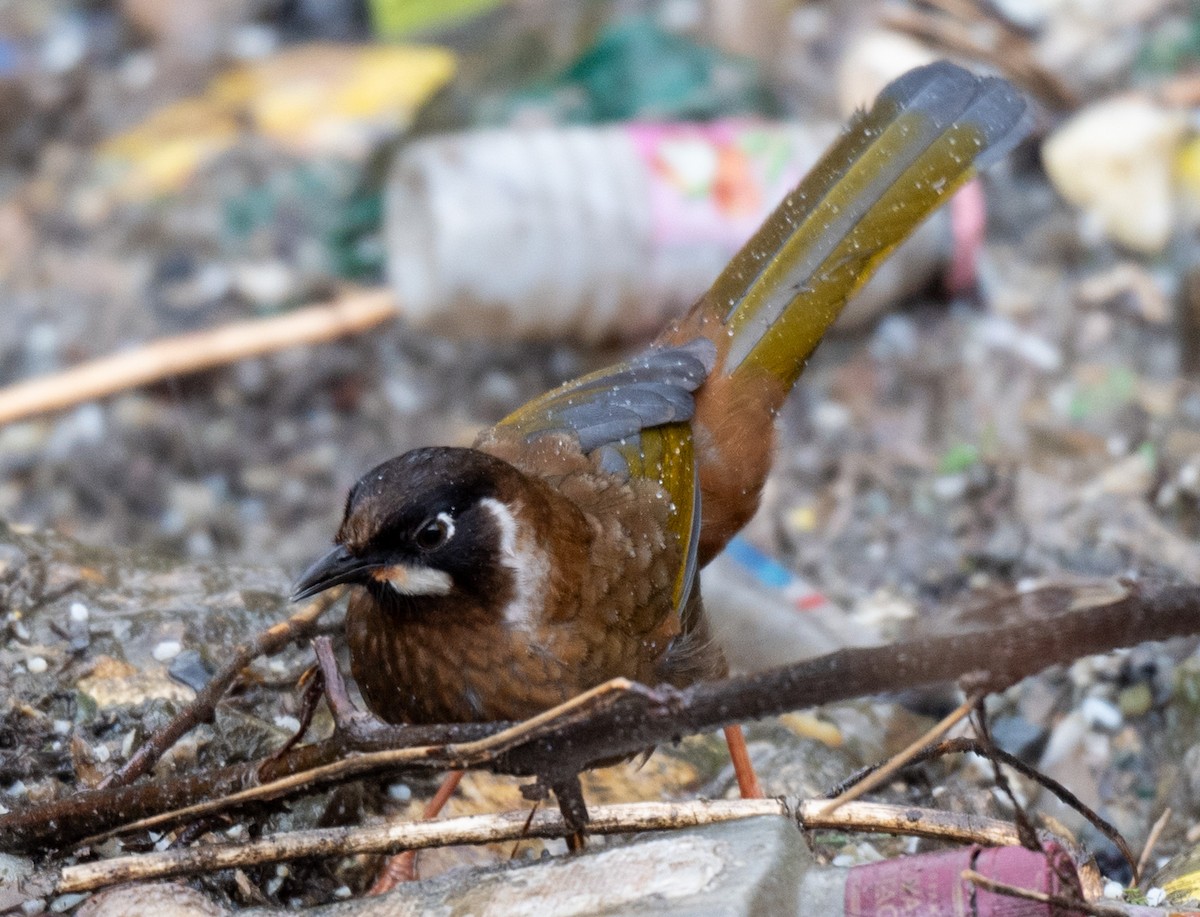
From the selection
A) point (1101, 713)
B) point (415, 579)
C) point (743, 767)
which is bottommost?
point (1101, 713)

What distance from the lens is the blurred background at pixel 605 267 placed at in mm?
5203

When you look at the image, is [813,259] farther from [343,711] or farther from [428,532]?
[343,711]

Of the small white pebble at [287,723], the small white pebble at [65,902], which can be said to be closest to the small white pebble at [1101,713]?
the small white pebble at [287,723]

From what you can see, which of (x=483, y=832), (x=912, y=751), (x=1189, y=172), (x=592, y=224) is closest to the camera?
(x=912, y=751)

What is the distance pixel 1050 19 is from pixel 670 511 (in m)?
4.62

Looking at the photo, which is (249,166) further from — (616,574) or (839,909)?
(839,909)

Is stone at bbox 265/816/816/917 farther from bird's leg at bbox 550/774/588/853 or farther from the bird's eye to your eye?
the bird's eye

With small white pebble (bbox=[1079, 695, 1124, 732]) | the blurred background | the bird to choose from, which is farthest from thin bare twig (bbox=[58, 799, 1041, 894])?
the blurred background

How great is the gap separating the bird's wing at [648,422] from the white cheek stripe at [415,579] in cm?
64

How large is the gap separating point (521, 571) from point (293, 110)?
187 inches

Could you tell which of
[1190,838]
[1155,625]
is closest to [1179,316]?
[1190,838]

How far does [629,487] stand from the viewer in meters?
3.44

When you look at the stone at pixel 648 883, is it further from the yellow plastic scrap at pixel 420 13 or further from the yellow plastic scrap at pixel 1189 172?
the yellow plastic scrap at pixel 420 13

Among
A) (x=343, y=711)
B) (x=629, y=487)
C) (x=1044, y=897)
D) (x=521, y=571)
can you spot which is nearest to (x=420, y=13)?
(x=629, y=487)
